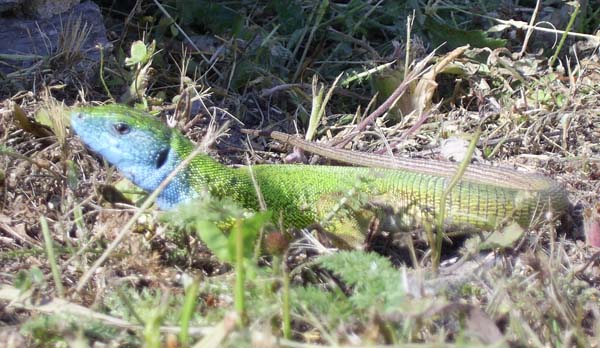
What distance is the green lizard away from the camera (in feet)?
10.4

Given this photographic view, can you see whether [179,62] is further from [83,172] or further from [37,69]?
[83,172]

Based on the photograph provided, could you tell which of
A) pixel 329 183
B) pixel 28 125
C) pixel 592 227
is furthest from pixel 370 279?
pixel 28 125

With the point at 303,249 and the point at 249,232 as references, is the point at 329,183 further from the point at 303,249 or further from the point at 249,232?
the point at 249,232

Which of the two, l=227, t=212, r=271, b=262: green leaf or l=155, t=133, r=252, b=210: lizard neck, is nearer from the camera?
l=227, t=212, r=271, b=262: green leaf

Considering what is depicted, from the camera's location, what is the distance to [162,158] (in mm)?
3193

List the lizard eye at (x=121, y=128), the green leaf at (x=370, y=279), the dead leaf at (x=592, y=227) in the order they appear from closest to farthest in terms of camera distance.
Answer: the green leaf at (x=370, y=279) < the lizard eye at (x=121, y=128) < the dead leaf at (x=592, y=227)

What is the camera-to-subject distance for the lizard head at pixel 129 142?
316cm

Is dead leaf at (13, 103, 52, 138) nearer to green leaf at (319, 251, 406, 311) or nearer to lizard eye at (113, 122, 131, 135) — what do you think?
lizard eye at (113, 122, 131, 135)

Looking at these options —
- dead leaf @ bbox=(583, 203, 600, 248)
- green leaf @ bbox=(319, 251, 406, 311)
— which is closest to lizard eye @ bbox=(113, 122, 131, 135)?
green leaf @ bbox=(319, 251, 406, 311)

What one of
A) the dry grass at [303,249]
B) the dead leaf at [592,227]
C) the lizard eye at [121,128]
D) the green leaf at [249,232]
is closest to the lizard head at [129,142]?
the lizard eye at [121,128]

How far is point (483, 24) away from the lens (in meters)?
5.10

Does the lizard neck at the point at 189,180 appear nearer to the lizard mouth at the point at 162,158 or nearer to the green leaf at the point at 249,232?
the lizard mouth at the point at 162,158

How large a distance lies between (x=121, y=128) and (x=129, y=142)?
0.06m

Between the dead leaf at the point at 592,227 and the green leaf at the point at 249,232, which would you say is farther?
the dead leaf at the point at 592,227
